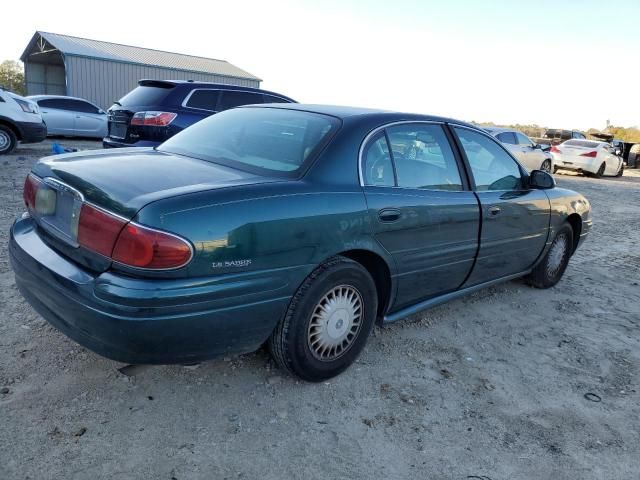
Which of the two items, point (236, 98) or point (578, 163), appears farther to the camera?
point (578, 163)

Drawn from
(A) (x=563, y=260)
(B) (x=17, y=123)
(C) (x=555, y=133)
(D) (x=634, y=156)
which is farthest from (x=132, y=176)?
(C) (x=555, y=133)

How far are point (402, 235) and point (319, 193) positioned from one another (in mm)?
699

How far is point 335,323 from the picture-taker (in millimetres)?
3000

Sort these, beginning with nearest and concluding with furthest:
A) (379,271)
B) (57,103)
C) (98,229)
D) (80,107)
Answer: (98,229) → (379,271) → (57,103) → (80,107)

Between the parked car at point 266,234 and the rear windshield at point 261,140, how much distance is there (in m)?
0.01

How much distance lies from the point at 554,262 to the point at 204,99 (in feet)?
18.3

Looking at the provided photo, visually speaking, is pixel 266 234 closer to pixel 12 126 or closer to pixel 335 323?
pixel 335 323

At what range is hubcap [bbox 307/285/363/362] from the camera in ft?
9.55

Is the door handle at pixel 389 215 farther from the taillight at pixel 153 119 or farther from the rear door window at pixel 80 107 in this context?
the rear door window at pixel 80 107

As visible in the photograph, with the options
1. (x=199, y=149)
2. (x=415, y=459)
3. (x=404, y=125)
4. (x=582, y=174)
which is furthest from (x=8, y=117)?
(x=582, y=174)

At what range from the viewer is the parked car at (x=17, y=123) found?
1055cm

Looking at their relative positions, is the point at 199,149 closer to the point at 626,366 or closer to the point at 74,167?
the point at 74,167

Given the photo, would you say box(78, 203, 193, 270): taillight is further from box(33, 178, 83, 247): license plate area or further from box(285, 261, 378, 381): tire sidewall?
box(285, 261, 378, 381): tire sidewall

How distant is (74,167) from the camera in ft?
9.14
